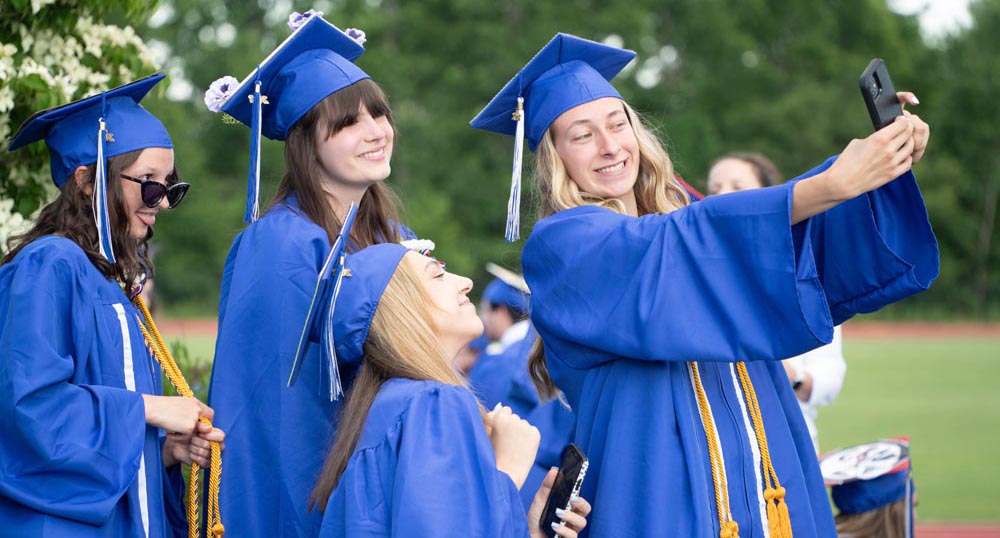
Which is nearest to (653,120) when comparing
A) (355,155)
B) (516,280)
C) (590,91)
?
(590,91)

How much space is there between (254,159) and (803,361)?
2494 millimetres

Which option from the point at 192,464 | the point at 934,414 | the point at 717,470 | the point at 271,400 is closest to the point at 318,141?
the point at 271,400

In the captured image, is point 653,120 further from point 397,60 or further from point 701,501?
point 397,60

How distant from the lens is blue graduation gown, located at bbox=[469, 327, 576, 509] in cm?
489

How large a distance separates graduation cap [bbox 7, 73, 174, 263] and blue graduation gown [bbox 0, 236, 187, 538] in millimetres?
311

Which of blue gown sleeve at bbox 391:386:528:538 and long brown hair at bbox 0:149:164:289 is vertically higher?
long brown hair at bbox 0:149:164:289

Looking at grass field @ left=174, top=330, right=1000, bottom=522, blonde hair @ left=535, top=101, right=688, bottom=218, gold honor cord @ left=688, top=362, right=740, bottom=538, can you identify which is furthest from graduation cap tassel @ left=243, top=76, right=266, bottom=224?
grass field @ left=174, top=330, right=1000, bottom=522

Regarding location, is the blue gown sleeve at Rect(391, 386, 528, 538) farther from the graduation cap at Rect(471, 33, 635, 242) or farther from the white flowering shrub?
the white flowering shrub

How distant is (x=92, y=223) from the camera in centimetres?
331

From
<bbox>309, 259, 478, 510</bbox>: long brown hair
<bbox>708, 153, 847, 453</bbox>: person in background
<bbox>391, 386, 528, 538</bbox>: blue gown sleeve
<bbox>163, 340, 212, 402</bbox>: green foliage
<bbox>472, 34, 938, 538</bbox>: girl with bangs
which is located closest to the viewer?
<bbox>391, 386, 528, 538</bbox>: blue gown sleeve

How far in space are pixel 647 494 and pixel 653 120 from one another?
1.19 m

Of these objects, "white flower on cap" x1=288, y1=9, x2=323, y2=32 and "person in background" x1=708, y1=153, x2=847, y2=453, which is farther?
"person in background" x1=708, y1=153, x2=847, y2=453

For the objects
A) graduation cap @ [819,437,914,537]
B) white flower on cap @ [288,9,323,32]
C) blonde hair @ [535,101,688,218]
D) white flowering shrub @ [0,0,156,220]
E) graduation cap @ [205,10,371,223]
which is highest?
white flowering shrub @ [0,0,156,220]

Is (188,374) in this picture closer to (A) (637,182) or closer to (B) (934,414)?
(A) (637,182)
